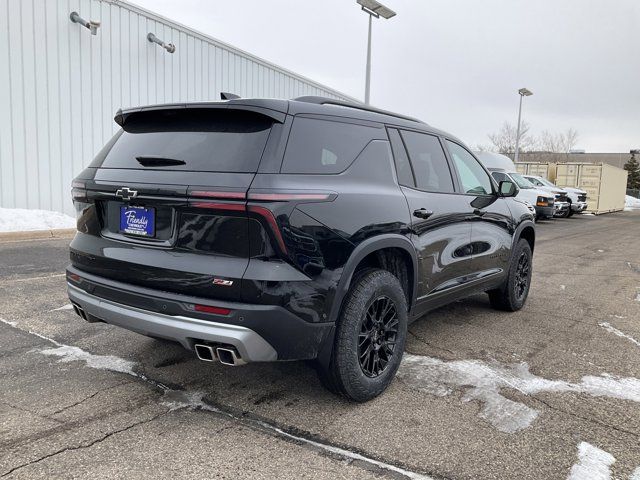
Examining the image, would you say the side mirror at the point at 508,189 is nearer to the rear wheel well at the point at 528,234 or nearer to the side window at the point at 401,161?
the rear wheel well at the point at 528,234

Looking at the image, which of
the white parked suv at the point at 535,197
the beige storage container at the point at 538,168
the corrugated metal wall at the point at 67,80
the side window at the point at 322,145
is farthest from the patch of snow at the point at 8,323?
the beige storage container at the point at 538,168

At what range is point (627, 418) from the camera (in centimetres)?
323

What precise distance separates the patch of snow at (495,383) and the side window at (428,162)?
1337mm

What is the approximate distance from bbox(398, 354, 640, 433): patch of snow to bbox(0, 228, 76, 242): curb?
8994 mm

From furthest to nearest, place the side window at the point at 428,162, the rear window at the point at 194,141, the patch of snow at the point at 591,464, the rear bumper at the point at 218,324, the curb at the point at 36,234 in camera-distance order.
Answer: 1. the curb at the point at 36,234
2. the side window at the point at 428,162
3. the rear window at the point at 194,141
4. the rear bumper at the point at 218,324
5. the patch of snow at the point at 591,464

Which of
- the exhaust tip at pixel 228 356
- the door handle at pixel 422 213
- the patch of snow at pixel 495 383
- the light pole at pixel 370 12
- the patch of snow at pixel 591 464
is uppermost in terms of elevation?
the light pole at pixel 370 12

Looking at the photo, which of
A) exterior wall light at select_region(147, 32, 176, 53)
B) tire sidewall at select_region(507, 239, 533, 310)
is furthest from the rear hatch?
exterior wall light at select_region(147, 32, 176, 53)

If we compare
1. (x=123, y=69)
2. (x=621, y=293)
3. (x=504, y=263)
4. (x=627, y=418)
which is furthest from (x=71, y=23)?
(x=627, y=418)

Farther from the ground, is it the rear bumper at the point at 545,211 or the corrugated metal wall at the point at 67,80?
the corrugated metal wall at the point at 67,80

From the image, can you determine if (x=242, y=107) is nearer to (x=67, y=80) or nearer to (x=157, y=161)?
(x=157, y=161)

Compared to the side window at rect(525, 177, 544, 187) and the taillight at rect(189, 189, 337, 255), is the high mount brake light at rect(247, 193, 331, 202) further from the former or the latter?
the side window at rect(525, 177, 544, 187)

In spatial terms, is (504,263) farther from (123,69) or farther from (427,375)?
(123,69)

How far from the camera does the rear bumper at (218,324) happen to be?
2.69 metres

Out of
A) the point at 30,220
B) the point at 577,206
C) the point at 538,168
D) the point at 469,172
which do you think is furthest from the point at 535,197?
the point at 30,220
